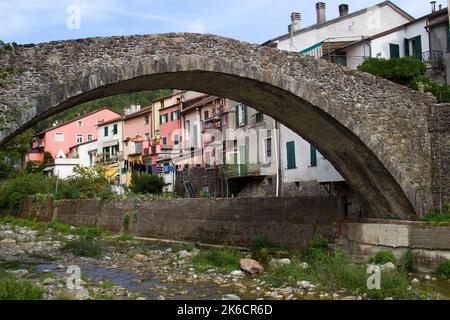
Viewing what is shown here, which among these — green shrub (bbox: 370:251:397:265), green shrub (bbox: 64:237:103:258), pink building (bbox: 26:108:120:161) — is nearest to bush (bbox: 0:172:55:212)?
pink building (bbox: 26:108:120:161)

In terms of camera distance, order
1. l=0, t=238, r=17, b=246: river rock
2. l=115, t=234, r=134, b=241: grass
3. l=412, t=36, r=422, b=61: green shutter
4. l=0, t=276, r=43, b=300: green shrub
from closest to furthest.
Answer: l=0, t=276, r=43, b=300: green shrub < l=412, t=36, r=422, b=61: green shutter < l=0, t=238, r=17, b=246: river rock < l=115, t=234, r=134, b=241: grass

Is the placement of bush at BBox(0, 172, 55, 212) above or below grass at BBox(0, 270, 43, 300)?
above

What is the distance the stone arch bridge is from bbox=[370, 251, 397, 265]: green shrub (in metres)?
1.56

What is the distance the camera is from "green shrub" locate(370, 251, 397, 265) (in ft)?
50.5

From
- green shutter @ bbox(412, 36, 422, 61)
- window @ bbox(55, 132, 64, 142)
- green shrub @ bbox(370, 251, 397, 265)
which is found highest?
window @ bbox(55, 132, 64, 142)

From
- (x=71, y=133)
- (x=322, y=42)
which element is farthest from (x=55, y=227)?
(x=71, y=133)

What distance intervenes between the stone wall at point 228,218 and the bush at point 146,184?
382 cm

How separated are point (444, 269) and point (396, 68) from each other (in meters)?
9.36

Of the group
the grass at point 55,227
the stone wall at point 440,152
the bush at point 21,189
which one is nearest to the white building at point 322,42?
the stone wall at point 440,152

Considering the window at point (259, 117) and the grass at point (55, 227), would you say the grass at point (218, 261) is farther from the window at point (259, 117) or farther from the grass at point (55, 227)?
the grass at point (55, 227)

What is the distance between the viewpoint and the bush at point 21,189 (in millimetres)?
41094

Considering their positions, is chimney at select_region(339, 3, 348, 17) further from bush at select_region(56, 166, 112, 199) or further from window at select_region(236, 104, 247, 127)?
bush at select_region(56, 166, 112, 199)
